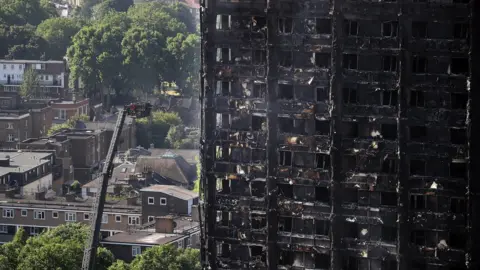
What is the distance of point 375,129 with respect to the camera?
99.8 feet

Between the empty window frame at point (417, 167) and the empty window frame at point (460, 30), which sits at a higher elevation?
the empty window frame at point (460, 30)

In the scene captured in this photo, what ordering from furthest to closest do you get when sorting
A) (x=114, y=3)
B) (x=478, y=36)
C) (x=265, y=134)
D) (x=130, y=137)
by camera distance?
(x=114, y=3) < (x=130, y=137) < (x=265, y=134) < (x=478, y=36)

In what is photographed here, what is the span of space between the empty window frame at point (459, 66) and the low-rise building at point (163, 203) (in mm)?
42537

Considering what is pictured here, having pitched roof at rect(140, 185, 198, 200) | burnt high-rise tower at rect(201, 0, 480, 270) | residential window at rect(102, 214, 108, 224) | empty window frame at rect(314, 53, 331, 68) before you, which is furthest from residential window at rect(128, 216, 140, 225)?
empty window frame at rect(314, 53, 331, 68)

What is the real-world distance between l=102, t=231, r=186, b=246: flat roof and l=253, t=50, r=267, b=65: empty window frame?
33223mm

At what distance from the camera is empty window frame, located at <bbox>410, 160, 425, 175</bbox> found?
30.1 metres

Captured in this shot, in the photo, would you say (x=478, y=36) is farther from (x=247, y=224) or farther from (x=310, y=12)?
(x=247, y=224)

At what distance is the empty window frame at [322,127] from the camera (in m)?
30.8

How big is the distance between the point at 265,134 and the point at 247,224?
1.89 m

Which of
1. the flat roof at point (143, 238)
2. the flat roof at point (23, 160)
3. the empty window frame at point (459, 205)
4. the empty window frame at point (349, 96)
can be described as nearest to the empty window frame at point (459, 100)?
the empty window frame at point (459, 205)

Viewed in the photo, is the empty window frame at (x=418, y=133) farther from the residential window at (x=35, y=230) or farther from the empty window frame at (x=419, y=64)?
the residential window at (x=35, y=230)

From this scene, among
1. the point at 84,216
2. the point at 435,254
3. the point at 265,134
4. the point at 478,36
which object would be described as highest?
the point at 478,36

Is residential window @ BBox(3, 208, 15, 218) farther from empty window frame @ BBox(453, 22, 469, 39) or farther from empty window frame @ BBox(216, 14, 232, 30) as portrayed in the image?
empty window frame @ BBox(453, 22, 469, 39)

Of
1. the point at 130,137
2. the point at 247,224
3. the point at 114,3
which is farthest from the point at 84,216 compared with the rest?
the point at 114,3
